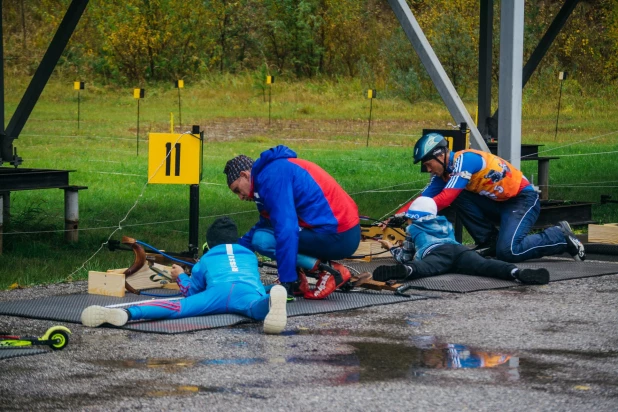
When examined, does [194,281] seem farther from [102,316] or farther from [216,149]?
[216,149]

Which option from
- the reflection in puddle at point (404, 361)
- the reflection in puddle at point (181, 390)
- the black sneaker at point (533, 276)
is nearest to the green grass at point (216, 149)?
the black sneaker at point (533, 276)

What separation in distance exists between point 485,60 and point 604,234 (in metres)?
3.54

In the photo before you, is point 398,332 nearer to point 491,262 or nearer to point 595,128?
point 491,262

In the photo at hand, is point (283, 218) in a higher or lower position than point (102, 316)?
higher

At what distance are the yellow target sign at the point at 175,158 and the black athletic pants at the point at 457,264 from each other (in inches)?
81.8

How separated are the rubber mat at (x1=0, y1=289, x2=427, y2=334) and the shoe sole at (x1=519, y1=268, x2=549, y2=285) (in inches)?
43.1

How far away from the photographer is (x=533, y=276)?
32.4 ft

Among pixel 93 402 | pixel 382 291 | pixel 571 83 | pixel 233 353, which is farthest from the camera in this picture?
pixel 571 83

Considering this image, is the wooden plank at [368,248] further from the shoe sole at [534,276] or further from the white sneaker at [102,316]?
the white sneaker at [102,316]

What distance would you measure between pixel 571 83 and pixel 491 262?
2878 cm

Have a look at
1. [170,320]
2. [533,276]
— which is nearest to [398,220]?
[533,276]

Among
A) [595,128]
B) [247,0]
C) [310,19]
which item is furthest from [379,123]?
[247,0]

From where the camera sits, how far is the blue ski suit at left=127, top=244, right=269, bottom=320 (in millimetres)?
7910

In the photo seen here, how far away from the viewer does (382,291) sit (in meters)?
9.58
